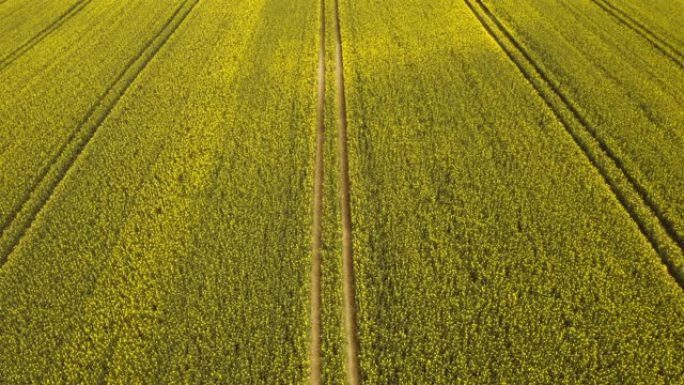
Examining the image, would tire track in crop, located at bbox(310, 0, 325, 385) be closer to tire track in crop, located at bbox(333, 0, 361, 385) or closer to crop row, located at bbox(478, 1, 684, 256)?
tire track in crop, located at bbox(333, 0, 361, 385)

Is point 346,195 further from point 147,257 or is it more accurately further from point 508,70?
point 508,70

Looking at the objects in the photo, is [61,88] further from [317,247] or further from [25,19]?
[317,247]

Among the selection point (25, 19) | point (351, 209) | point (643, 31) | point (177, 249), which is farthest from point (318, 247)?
point (25, 19)

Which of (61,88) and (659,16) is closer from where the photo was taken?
(61,88)

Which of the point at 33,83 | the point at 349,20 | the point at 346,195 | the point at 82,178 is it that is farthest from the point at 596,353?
the point at 33,83

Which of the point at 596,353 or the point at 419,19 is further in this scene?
the point at 419,19

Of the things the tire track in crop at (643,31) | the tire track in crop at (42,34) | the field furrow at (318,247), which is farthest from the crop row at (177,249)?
the tire track in crop at (643,31)

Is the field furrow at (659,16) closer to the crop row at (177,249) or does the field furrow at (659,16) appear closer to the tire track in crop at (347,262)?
the tire track in crop at (347,262)
